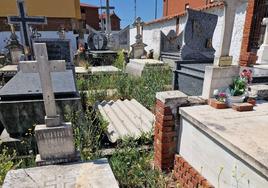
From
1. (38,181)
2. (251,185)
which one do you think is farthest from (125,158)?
(251,185)

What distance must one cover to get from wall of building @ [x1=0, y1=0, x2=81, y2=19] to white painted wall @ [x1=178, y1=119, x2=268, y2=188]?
2346cm

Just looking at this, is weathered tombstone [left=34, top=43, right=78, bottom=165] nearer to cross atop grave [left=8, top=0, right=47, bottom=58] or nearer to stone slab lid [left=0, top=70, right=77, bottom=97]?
stone slab lid [left=0, top=70, right=77, bottom=97]

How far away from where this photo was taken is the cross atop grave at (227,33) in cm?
279

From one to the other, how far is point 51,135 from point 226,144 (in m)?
1.76

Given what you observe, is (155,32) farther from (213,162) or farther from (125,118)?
(213,162)

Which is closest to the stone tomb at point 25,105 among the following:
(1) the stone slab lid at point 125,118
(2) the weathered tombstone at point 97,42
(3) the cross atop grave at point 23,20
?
(1) the stone slab lid at point 125,118

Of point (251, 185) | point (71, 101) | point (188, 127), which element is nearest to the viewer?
point (251, 185)

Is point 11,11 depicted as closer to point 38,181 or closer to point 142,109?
point 142,109

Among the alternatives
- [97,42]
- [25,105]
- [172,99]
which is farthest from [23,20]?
[97,42]

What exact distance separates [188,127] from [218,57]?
41.6 inches

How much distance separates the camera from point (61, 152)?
7.94 ft

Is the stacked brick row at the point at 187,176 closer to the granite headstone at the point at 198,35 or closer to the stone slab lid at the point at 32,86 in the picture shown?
the stone slab lid at the point at 32,86

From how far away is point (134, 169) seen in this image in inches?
115

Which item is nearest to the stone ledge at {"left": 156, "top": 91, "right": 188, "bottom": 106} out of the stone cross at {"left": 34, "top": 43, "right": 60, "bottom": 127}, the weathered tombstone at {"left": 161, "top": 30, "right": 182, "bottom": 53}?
the stone cross at {"left": 34, "top": 43, "right": 60, "bottom": 127}
